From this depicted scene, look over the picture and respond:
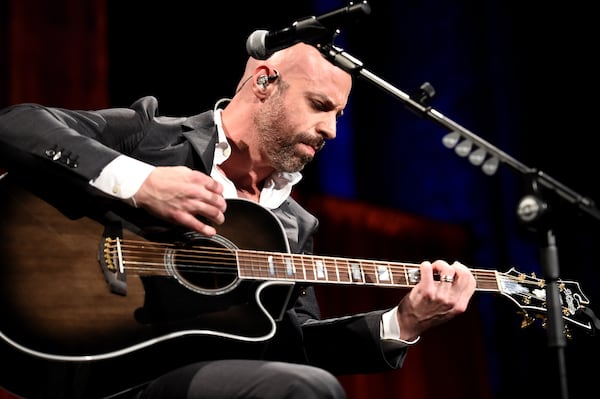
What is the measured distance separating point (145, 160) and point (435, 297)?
1.01 m

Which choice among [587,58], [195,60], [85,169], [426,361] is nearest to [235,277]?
[85,169]

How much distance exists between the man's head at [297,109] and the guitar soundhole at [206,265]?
0.62m

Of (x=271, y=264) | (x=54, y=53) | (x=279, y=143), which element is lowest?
(x=271, y=264)

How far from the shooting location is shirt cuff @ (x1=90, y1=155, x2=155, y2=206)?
1.82m

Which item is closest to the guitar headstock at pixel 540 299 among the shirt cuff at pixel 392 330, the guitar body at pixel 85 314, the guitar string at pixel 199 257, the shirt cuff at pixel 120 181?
the shirt cuff at pixel 392 330

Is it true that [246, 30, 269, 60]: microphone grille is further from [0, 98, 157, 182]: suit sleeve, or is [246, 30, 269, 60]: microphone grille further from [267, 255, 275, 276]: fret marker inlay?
[267, 255, 275, 276]: fret marker inlay

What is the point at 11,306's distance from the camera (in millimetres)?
1676

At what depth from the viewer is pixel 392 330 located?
2381mm

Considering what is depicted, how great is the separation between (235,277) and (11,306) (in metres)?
0.58

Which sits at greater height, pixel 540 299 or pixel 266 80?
pixel 266 80

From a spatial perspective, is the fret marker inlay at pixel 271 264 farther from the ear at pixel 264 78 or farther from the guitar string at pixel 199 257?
the ear at pixel 264 78

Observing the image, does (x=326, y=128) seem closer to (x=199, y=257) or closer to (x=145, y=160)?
(x=145, y=160)

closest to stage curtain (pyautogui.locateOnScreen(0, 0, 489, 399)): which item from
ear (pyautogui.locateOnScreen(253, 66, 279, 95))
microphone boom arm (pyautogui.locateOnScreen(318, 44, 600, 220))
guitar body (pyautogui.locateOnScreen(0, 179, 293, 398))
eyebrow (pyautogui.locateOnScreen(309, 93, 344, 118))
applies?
ear (pyautogui.locateOnScreen(253, 66, 279, 95))

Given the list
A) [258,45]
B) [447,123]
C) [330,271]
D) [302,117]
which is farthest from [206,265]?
[302,117]
